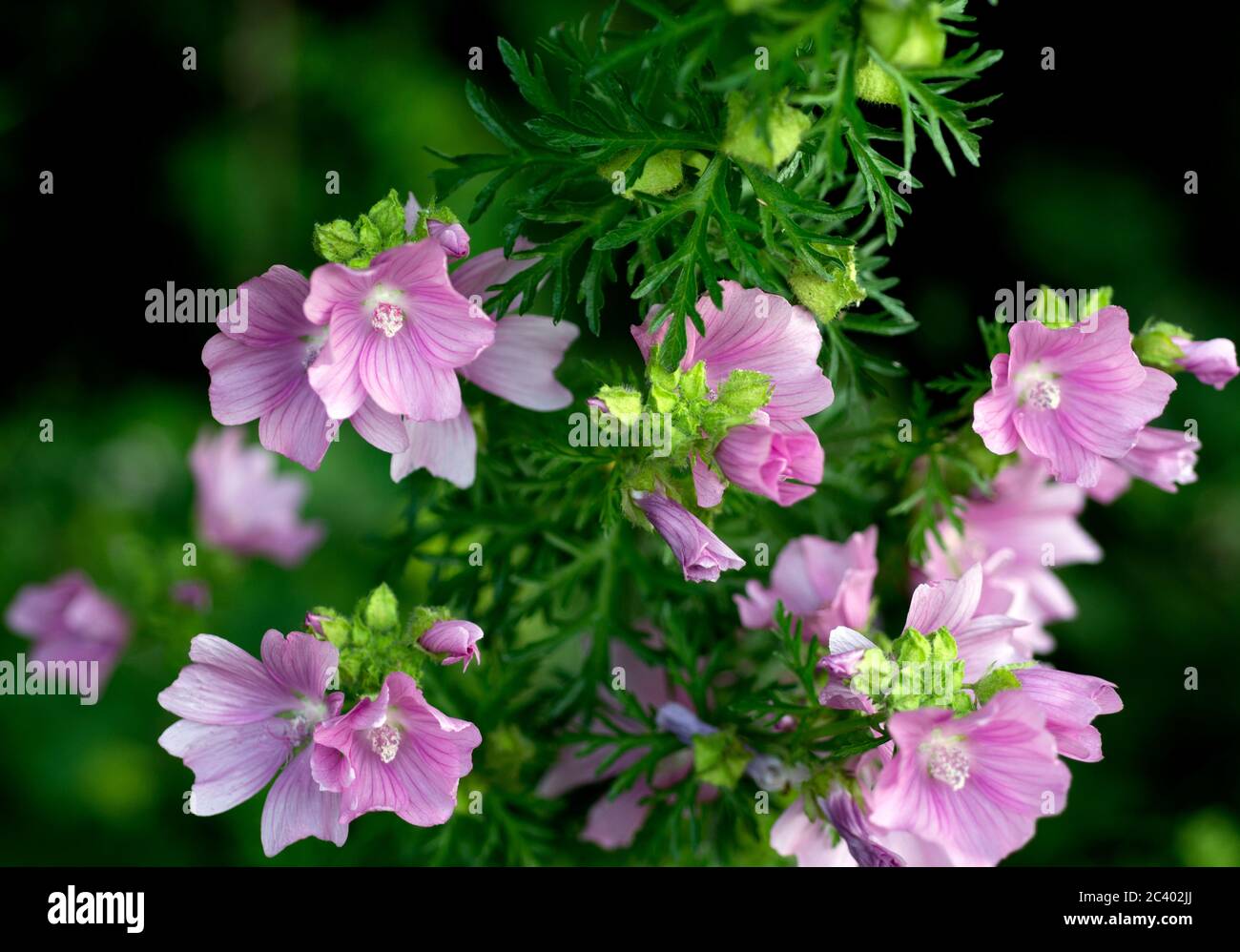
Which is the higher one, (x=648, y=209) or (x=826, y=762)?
(x=648, y=209)

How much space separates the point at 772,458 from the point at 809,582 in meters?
0.25

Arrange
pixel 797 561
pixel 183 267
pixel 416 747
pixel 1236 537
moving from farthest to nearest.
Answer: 1. pixel 183 267
2. pixel 1236 537
3. pixel 797 561
4. pixel 416 747

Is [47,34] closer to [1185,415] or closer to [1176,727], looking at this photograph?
[1185,415]

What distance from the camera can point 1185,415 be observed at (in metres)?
2.56

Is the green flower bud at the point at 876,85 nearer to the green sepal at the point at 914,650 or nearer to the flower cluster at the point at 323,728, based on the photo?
the green sepal at the point at 914,650

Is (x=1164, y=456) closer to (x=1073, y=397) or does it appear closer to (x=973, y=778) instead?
(x=1073, y=397)

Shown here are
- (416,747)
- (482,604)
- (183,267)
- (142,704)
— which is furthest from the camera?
(183,267)

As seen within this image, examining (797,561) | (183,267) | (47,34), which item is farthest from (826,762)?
(47,34)

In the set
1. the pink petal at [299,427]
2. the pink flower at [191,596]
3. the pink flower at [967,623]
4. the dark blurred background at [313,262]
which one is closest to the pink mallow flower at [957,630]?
the pink flower at [967,623]

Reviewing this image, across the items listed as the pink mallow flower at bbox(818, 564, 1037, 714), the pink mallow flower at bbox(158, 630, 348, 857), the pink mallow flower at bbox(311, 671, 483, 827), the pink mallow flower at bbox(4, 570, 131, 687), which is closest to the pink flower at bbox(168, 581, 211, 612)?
the pink mallow flower at bbox(4, 570, 131, 687)

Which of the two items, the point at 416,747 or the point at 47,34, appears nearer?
the point at 416,747

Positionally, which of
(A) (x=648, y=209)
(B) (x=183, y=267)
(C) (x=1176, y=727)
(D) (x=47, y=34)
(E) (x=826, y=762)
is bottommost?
(C) (x=1176, y=727)

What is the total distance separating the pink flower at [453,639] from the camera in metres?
1.00
